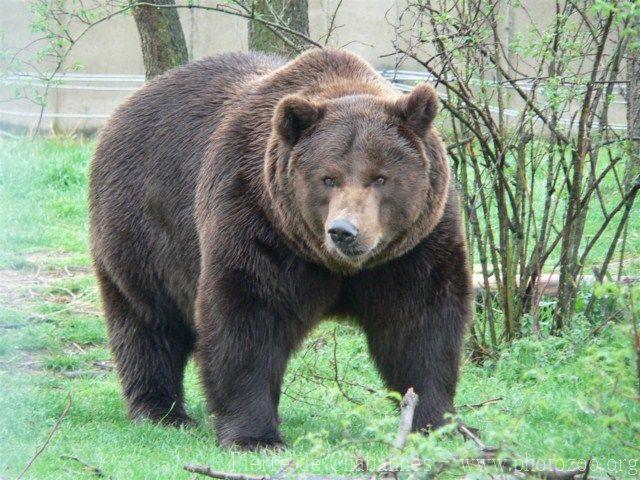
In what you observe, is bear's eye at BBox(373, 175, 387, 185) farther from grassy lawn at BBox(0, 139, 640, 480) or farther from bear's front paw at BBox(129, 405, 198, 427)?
bear's front paw at BBox(129, 405, 198, 427)

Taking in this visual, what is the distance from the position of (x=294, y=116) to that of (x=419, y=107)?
684 mm

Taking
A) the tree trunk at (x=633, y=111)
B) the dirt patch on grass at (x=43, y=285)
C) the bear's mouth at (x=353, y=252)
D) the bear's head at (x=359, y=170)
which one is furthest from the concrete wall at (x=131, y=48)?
the bear's mouth at (x=353, y=252)

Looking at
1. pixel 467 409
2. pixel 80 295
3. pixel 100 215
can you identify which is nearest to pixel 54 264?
pixel 80 295

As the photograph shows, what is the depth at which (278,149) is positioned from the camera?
5.88 m

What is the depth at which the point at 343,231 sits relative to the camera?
5184mm

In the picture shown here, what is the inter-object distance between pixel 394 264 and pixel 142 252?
6.43ft

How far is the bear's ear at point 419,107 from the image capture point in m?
5.65

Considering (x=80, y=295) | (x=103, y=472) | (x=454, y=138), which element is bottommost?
(x=80, y=295)

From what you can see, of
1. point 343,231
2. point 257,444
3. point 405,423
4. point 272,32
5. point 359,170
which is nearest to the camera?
point 405,423

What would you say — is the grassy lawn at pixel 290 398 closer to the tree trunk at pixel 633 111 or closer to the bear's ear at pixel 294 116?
the tree trunk at pixel 633 111

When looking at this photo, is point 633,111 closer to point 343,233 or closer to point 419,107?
point 419,107

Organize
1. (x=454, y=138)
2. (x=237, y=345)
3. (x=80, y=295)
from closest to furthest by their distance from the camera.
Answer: (x=237, y=345)
(x=454, y=138)
(x=80, y=295)

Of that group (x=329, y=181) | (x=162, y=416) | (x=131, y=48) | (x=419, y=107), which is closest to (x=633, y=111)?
(x=419, y=107)

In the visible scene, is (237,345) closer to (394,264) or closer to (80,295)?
(394,264)
